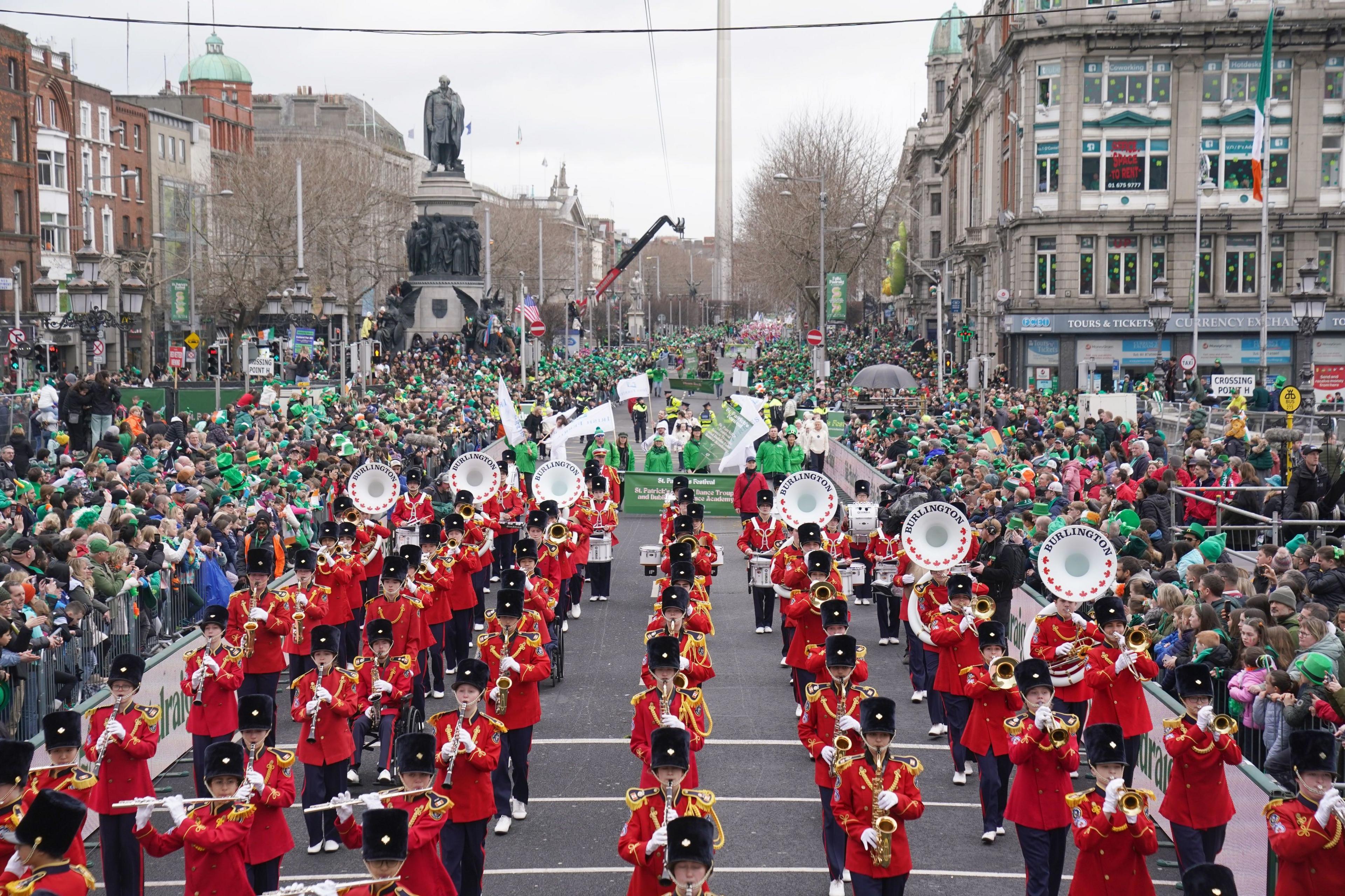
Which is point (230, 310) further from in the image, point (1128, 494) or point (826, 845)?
point (826, 845)

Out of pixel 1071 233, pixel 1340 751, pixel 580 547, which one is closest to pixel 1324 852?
pixel 1340 751

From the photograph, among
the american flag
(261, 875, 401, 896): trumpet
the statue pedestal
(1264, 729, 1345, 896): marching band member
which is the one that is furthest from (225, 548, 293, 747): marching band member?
the statue pedestal

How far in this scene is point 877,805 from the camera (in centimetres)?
775

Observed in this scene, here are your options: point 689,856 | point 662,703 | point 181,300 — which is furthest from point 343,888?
point 181,300

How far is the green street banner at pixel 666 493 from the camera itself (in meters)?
26.0

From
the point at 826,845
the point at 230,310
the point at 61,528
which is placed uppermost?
the point at 230,310

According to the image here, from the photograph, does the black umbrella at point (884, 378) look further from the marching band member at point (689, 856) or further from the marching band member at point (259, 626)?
the marching band member at point (689, 856)

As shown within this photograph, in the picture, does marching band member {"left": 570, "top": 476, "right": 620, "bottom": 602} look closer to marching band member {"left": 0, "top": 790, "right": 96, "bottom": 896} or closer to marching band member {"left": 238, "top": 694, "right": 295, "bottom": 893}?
marching band member {"left": 238, "top": 694, "right": 295, "bottom": 893}

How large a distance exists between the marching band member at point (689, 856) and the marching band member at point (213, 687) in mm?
4952

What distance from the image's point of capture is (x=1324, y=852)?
22.9 ft

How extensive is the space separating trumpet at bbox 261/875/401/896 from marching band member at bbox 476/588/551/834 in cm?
348

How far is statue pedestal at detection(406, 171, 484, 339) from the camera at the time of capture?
57438mm

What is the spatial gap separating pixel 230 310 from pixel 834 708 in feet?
167

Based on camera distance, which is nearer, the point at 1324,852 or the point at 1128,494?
the point at 1324,852
